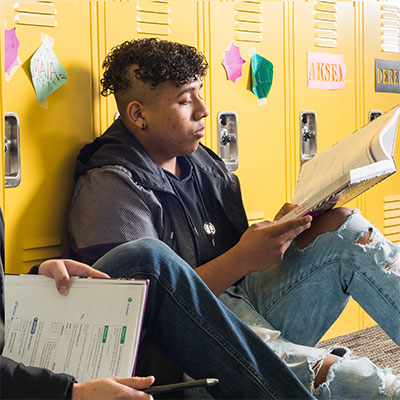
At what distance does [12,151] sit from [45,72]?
0.24 meters

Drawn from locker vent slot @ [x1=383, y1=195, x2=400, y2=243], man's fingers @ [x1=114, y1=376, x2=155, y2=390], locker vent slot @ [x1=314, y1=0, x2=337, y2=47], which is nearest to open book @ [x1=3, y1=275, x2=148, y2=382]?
man's fingers @ [x1=114, y1=376, x2=155, y2=390]

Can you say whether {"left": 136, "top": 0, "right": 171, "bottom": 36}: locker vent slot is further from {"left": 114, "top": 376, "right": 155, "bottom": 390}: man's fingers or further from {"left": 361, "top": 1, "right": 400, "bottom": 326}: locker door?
{"left": 114, "top": 376, "right": 155, "bottom": 390}: man's fingers

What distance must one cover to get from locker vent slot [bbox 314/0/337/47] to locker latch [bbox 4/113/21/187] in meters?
1.45

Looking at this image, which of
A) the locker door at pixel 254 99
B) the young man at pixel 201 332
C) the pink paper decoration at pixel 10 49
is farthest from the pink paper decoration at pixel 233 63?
the young man at pixel 201 332

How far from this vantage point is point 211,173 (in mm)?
2086

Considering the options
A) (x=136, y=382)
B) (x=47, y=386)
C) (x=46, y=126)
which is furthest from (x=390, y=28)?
(x=47, y=386)

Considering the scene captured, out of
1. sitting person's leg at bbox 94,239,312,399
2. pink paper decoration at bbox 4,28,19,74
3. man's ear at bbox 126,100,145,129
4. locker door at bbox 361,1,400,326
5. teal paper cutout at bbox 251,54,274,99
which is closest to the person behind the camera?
sitting person's leg at bbox 94,239,312,399

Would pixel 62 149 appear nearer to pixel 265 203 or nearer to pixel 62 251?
pixel 62 251

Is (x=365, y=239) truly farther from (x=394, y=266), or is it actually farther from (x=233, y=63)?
(x=233, y=63)

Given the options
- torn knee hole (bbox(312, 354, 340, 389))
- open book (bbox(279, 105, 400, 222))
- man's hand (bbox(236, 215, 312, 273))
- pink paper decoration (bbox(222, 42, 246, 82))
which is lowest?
torn knee hole (bbox(312, 354, 340, 389))

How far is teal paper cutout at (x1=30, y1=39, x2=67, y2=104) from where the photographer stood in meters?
1.91

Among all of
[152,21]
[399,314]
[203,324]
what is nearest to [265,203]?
[152,21]

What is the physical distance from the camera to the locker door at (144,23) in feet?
6.98

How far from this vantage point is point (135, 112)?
1.97 meters
